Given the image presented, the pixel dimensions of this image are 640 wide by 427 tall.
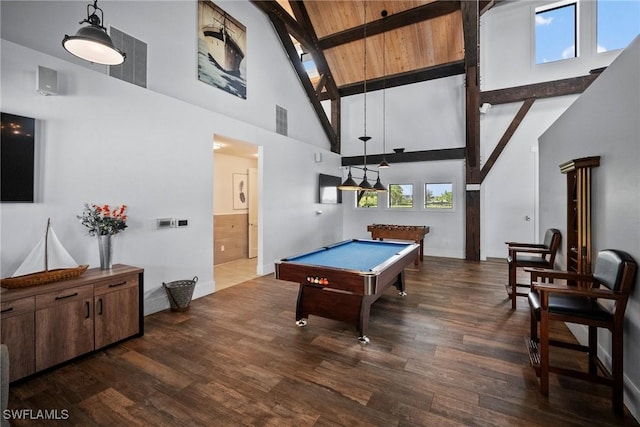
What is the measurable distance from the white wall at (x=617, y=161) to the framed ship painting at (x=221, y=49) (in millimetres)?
4922

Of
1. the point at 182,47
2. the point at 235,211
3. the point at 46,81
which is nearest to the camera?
the point at 46,81

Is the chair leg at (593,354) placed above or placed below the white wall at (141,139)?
below

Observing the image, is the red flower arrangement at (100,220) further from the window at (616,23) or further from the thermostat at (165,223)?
the window at (616,23)

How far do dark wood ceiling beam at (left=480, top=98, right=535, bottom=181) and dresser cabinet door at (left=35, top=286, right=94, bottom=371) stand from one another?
764cm

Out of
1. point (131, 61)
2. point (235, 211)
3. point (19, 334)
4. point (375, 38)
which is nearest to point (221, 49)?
point (131, 61)

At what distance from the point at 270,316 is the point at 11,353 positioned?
7.34 ft

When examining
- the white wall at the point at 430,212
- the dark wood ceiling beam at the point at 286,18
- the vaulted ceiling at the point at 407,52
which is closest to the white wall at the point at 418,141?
the white wall at the point at 430,212

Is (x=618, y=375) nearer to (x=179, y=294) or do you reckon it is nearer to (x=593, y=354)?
(x=593, y=354)

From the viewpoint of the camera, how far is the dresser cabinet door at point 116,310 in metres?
2.65

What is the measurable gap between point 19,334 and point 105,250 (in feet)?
3.22

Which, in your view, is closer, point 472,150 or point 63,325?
point 63,325

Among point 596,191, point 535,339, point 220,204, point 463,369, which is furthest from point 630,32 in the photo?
point 220,204

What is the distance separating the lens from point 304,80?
6.91 meters

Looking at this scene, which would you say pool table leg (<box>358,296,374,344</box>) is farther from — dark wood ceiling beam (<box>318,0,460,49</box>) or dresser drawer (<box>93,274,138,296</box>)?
dark wood ceiling beam (<box>318,0,460,49</box>)
